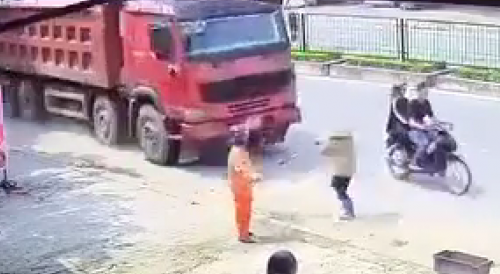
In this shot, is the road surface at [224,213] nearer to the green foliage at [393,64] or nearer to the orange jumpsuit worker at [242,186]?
the orange jumpsuit worker at [242,186]

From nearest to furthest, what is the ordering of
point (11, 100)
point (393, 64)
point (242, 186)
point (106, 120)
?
point (242, 186) < point (106, 120) < point (11, 100) < point (393, 64)

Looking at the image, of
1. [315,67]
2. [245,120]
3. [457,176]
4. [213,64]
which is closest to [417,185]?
[457,176]

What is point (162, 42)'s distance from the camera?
507 inches

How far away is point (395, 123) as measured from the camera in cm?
1172

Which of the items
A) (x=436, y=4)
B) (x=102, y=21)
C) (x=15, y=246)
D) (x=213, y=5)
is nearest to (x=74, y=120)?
(x=102, y=21)

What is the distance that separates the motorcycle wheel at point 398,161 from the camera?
37.7 ft

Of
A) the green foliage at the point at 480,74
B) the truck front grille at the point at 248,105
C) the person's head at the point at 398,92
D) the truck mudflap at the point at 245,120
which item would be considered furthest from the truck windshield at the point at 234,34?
the green foliage at the point at 480,74

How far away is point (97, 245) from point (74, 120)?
748 cm

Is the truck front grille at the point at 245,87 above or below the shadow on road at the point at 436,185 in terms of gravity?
above

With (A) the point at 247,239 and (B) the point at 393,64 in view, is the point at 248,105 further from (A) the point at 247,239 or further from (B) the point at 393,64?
(B) the point at 393,64

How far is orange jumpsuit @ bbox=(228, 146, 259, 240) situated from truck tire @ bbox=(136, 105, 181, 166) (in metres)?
3.81

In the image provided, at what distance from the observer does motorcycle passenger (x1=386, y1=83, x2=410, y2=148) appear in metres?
11.5

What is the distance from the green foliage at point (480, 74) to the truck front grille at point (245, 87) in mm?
5126

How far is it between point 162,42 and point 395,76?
23.4 ft
